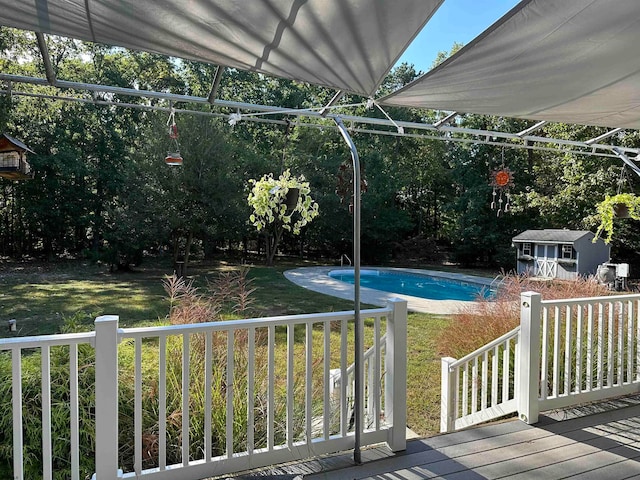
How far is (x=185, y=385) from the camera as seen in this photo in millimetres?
2160

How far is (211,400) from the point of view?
2.36m

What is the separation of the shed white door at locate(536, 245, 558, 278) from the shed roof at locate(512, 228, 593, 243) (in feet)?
1.02

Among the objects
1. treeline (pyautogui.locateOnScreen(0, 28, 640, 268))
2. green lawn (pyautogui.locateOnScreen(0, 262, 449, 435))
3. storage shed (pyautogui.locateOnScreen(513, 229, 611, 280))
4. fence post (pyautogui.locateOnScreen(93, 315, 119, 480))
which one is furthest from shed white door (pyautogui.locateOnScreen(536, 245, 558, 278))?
fence post (pyautogui.locateOnScreen(93, 315, 119, 480))

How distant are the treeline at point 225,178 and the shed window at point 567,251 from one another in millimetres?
948

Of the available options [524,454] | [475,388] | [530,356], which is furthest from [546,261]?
[524,454]

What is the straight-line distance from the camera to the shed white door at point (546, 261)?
14.4 metres

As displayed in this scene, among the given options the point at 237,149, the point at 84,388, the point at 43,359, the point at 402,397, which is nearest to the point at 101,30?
the point at 43,359

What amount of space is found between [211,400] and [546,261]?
14.7m

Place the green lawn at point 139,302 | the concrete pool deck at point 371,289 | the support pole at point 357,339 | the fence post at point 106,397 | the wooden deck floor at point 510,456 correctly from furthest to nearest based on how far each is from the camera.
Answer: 1. the concrete pool deck at point 371,289
2. the green lawn at point 139,302
3. the support pole at point 357,339
4. the wooden deck floor at point 510,456
5. the fence post at point 106,397

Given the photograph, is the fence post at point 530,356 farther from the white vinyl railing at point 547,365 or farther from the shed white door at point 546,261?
the shed white door at point 546,261

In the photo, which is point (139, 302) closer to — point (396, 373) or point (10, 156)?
point (10, 156)

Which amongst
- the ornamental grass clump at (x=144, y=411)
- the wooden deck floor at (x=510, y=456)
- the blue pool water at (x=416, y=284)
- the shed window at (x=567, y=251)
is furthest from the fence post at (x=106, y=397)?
the shed window at (x=567, y=251)

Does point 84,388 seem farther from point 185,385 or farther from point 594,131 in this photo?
point 594,131

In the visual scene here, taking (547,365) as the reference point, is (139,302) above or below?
below
